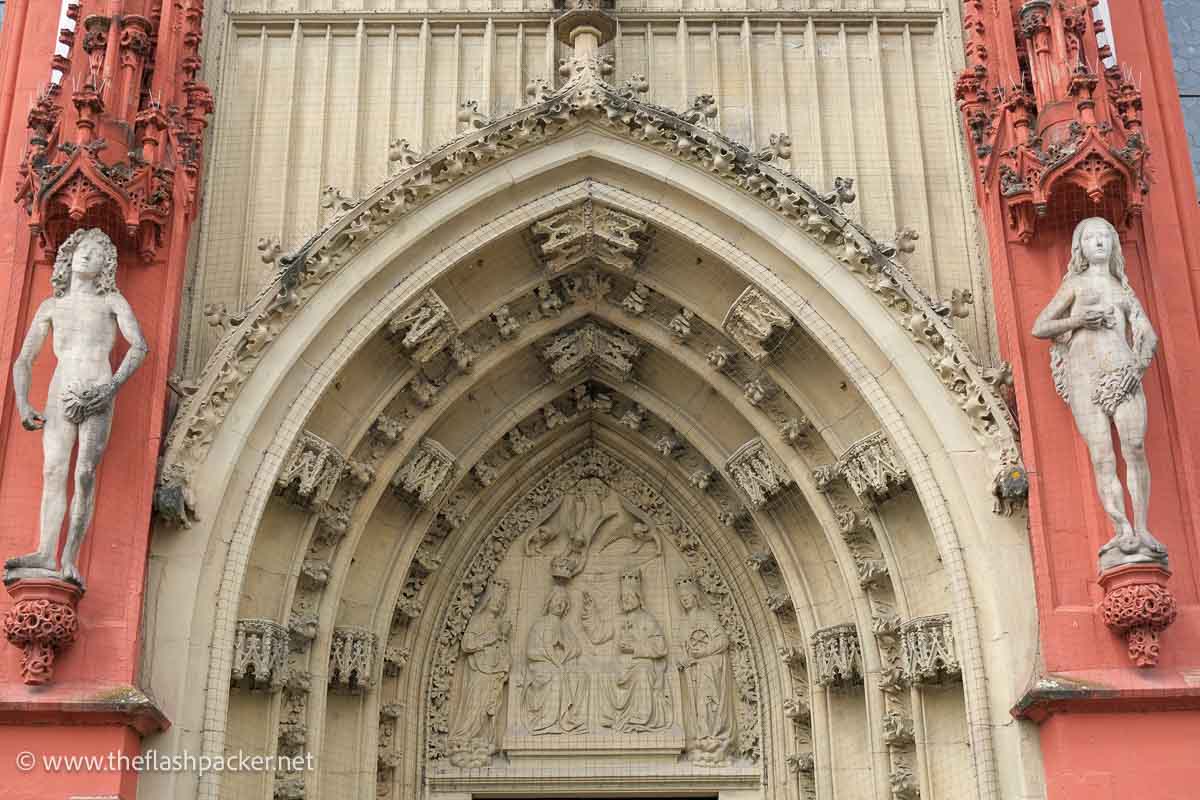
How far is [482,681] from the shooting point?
13.8 m

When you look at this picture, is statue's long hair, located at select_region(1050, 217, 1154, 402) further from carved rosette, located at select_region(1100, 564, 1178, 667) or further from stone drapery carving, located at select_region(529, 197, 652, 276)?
stone drapery carving, located at select_region(529, 197, 652, 276)

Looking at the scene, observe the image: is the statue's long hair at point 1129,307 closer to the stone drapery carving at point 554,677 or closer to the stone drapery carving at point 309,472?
the stone drapery carving at point 554,677

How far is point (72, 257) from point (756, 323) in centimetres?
531

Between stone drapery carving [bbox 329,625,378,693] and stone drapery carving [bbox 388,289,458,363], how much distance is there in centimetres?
228

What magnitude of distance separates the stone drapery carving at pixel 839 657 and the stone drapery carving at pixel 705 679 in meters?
1.03

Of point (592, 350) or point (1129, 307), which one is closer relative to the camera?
point (1129, 307)

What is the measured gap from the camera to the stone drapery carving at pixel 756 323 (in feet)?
42.5

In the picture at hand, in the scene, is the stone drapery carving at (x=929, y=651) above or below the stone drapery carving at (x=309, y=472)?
below

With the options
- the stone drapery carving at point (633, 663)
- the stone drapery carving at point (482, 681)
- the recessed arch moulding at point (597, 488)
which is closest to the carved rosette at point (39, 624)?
the recessed arch moulding at point (597, 488)

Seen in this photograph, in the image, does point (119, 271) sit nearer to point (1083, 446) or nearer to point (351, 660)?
point (351, 660)

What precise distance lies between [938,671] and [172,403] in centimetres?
611

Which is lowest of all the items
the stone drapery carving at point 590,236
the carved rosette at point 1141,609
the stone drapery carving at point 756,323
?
the carved rosette at point 1141,609

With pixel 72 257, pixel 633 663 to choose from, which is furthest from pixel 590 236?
pixel 72 257

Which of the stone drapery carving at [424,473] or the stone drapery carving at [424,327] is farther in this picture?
the stone drapery carving at [424,473]
